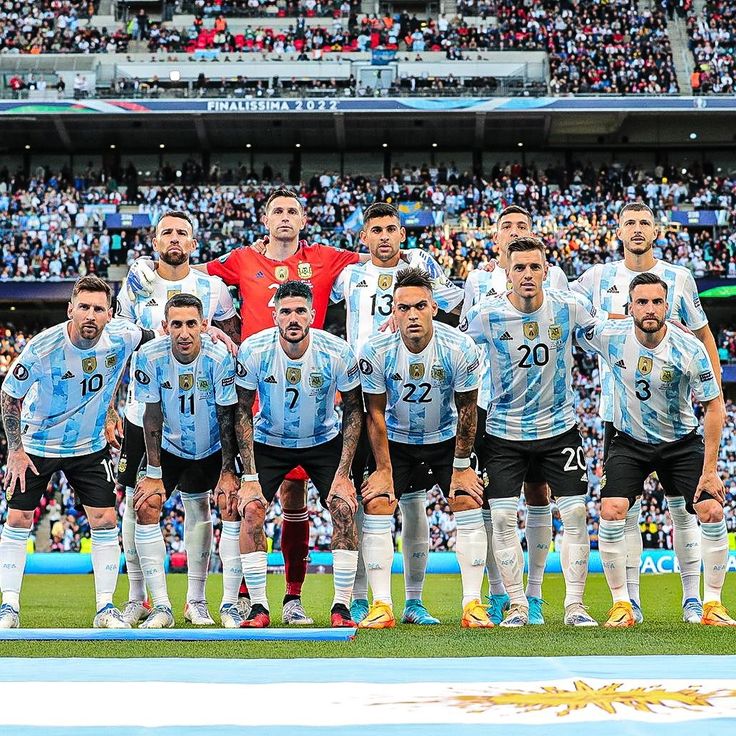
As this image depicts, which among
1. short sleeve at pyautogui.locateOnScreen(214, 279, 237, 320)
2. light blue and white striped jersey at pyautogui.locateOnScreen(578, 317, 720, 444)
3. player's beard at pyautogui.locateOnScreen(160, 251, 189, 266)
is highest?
player's beard at pyautogui.locateOnScreen(160, 251, 189, 266)

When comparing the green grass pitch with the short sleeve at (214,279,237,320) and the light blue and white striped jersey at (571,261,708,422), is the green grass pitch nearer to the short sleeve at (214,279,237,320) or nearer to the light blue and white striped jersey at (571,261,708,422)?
the light blue and white striped jersey at (571,261,708,422)

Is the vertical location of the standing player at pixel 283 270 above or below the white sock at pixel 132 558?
above

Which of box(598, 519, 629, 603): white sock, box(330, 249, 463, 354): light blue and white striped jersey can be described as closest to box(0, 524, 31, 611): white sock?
box(330, 249, 463, 354): light blue and white striped jersey

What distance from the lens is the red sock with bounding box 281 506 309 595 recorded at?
26.4 feet

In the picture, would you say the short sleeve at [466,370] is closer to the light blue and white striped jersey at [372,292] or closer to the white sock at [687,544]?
the light blue and white striped jersey at [372,292]

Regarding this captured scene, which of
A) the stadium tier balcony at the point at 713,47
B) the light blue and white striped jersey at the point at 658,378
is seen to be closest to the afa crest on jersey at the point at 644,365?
the light blue and white striped jersey at the point at 658,378

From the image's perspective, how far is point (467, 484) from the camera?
24.3ft

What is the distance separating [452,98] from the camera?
35.6 m

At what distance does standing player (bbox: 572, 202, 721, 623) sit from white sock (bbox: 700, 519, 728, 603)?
0.34 metres

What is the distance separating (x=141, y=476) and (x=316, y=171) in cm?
3218

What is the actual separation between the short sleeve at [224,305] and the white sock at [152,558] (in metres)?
1.90

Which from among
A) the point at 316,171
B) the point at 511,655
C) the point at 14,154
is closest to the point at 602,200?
the point at 316,171

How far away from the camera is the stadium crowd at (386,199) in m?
32.6

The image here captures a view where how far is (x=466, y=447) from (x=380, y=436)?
0.61 metres
